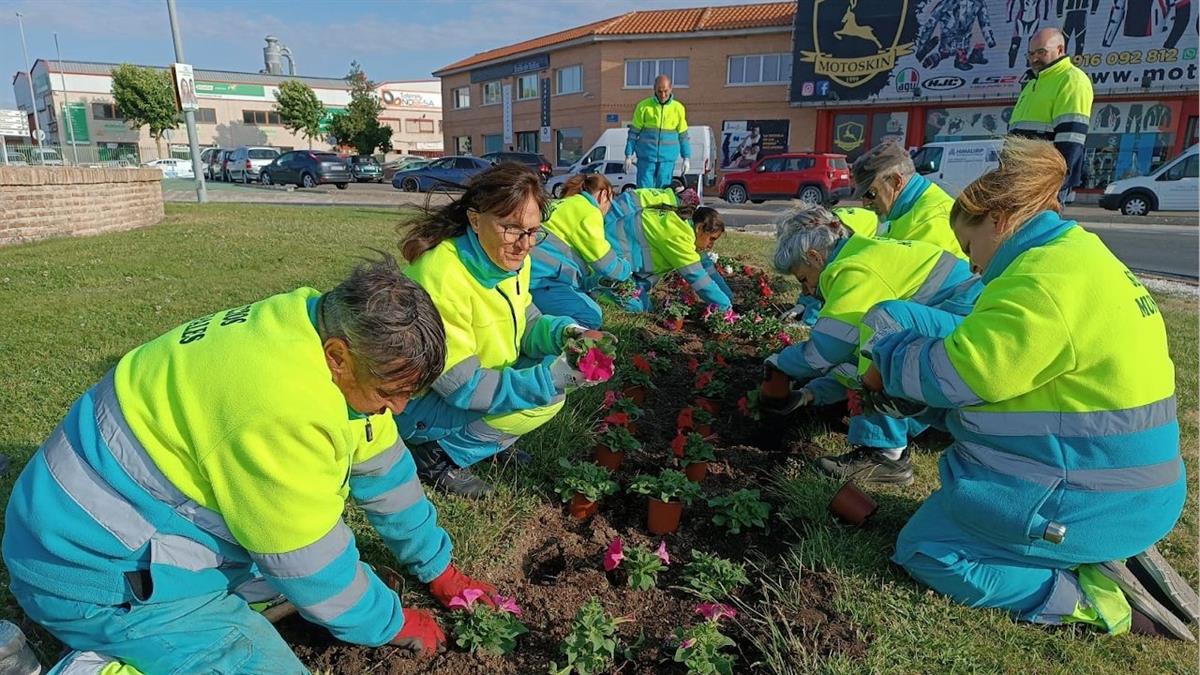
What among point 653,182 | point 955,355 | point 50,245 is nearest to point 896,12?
point 653,182

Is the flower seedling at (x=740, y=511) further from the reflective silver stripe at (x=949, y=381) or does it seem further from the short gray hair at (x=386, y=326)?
the short gray hair at (x=386, y=326)

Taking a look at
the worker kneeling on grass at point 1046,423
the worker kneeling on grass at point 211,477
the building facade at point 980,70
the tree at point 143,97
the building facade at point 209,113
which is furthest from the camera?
the building facade at point 209,113

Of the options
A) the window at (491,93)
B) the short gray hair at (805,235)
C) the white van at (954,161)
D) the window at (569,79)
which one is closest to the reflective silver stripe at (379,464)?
the short gray hair at (805,235)

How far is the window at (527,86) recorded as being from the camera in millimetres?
35719

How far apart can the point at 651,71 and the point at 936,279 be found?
2964 centimetres

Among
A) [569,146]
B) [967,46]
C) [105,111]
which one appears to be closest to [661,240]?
[967,46]

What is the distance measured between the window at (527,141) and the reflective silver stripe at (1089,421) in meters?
35.7

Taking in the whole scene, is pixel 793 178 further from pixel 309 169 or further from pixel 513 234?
pixel 513 234

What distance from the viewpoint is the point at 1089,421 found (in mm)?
2016

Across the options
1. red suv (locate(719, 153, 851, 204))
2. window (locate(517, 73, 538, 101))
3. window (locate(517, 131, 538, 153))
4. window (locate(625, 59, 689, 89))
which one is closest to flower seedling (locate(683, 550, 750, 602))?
red suv (locate(719, 153, 851, 204))

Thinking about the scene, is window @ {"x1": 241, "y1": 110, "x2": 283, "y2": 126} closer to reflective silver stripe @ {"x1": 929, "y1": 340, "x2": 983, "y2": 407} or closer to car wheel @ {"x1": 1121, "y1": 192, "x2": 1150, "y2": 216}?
car wheel @ {"x1": 1121, "y1": 192, "x2": 1150, "y2": 216}

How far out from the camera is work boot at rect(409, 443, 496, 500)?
9.73 ft

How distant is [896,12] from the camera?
25609 millimetres

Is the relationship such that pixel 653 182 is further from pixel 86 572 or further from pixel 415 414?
pixel 86 572
